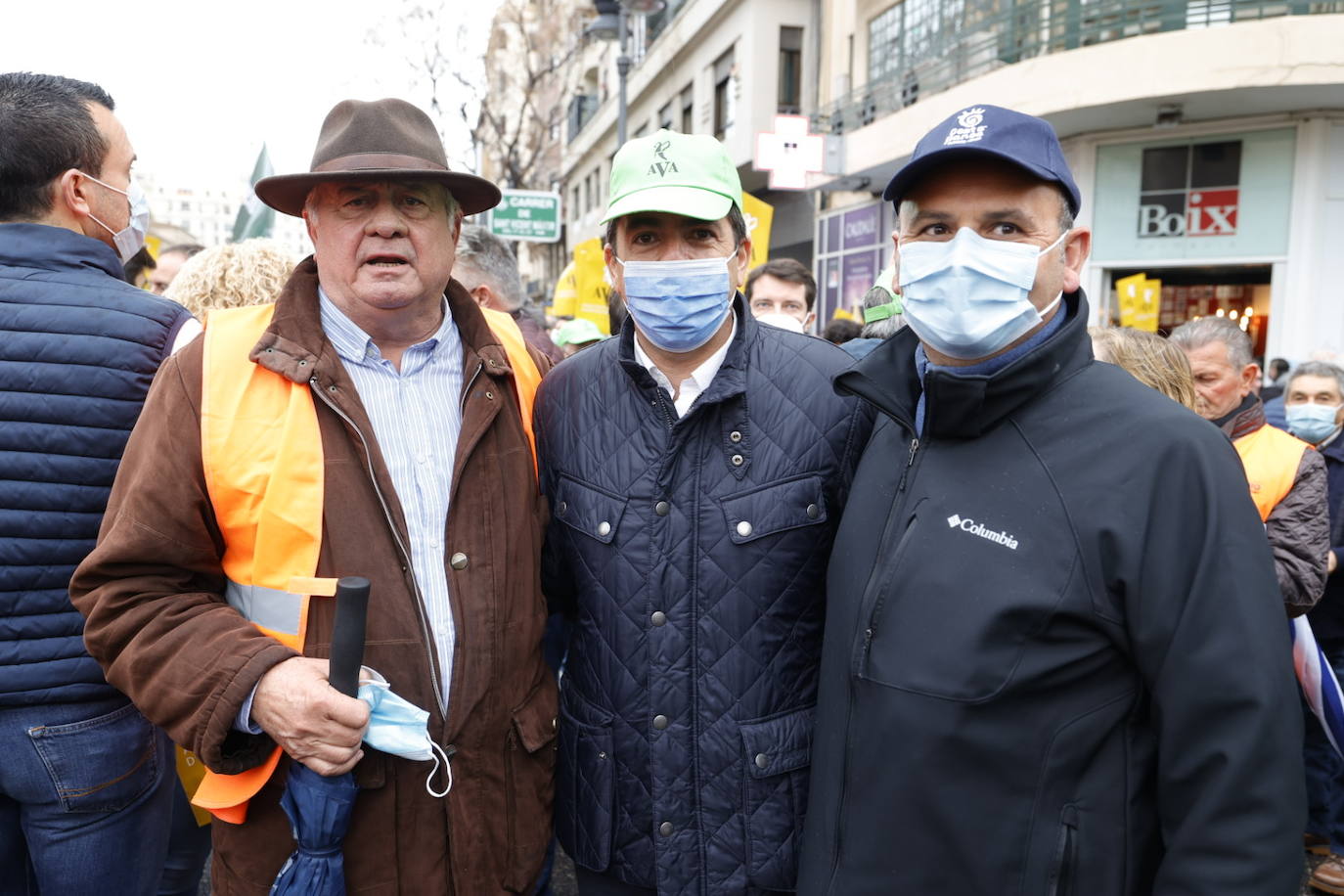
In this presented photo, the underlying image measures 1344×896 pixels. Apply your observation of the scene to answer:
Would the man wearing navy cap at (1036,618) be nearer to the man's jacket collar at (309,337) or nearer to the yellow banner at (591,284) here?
the man's jacket collar at (309,337)

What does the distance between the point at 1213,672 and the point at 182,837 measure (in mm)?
3115

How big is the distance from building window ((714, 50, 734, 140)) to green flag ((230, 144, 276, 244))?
42.2ft

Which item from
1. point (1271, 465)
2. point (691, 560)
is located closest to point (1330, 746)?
point (1271, 465)

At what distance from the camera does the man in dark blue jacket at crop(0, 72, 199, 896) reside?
2184 millimetres

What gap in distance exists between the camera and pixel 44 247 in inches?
90.0

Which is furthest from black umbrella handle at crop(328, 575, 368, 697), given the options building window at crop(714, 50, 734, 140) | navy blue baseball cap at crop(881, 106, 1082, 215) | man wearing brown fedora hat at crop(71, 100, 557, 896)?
building window at crop(714, 50, 734, 140)

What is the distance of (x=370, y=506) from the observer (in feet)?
6.52

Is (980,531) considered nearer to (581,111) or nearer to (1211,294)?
(1211,294)

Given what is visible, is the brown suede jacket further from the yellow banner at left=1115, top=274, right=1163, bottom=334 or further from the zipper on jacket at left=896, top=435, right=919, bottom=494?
the yellow banner at left=1115, top=274, right=1163, bottom=334

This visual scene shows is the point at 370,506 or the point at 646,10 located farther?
the point at 646,10

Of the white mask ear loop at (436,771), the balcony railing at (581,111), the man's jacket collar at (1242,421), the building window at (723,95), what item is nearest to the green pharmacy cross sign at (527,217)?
the building window at (723,95)

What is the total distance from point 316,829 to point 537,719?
1.71 feet

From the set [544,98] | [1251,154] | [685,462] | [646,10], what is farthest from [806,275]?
[544,98]

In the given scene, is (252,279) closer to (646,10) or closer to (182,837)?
(182,837)
